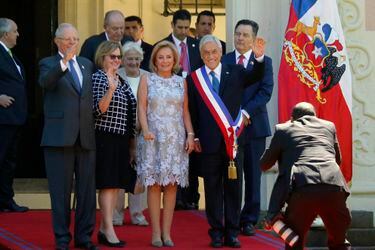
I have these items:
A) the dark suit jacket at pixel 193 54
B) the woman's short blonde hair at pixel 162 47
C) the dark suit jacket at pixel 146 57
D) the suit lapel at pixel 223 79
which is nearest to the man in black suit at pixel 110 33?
the dark suit jacket at pixel 146 57

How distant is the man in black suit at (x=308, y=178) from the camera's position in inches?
379

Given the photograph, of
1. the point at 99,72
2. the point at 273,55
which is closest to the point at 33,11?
the point at 273,55

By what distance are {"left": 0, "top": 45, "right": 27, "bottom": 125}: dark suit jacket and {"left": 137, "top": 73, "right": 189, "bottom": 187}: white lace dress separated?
2.27 m

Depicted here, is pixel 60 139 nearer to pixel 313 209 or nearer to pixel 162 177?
pixel 162 177

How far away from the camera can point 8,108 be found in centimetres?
1231

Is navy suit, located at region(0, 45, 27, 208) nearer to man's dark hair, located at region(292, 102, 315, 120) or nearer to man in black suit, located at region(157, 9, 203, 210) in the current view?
man in black suit, located at region(157, 9, 203, 210)

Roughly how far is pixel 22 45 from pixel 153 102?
5.42 m

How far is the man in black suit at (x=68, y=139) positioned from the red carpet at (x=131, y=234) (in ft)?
1.20

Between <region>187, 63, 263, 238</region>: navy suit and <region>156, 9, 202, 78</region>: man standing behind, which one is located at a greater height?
<region>156, 9, 202, 78</region>: man standing behind

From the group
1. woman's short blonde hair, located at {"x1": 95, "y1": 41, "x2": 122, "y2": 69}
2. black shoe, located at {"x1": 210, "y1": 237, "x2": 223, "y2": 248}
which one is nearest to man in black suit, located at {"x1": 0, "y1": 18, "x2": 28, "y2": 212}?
woman's short blonde hair, located at {"x1": 95, "y1": 41, "x2": 122, "y2": 69}

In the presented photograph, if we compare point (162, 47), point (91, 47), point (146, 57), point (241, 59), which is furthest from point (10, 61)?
point (241, 59)

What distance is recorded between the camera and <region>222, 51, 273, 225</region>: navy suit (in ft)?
37.1

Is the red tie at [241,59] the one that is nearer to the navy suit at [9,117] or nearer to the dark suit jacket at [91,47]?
the dark suit jacket at [91,47]

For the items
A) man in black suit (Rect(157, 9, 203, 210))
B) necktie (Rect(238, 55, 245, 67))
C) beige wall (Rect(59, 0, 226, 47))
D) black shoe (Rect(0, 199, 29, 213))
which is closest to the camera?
necktie (Rect(238, 55, 245, 67))
